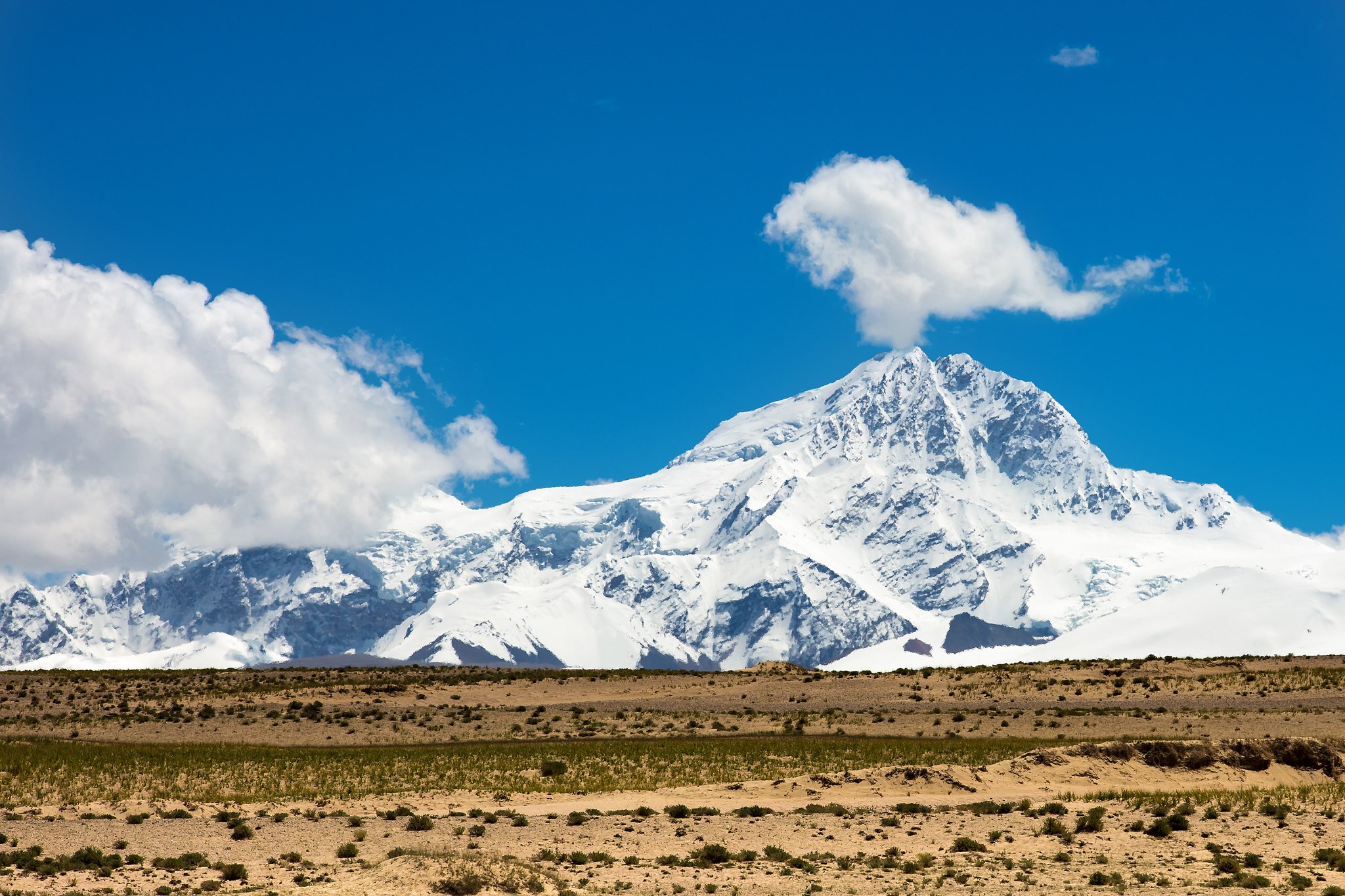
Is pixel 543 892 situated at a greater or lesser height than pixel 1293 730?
lesser

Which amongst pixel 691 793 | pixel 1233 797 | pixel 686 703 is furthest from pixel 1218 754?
pixel 686 703

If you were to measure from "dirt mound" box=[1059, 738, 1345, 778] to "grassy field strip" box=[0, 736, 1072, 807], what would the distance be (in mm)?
6800

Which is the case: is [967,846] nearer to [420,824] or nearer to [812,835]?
[812,835]

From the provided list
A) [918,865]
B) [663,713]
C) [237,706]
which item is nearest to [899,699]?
[663,713]

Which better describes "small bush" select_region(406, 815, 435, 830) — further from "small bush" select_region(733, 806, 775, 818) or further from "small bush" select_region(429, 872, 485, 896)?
"small bush" select_region(429, 872, 485, 896)

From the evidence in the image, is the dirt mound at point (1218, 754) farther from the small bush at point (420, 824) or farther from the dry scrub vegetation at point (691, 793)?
the small bush at point (420, 824)

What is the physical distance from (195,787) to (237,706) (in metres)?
37.1

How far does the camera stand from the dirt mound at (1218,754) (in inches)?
1794

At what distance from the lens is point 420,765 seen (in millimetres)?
53844

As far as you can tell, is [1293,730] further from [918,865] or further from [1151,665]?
[918,865]

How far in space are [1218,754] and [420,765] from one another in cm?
3193

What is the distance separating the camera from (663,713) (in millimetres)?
79750

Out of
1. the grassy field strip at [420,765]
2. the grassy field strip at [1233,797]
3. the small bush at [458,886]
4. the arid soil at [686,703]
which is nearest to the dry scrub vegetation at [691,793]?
the small bush at [458,886]

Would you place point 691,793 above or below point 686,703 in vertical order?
below
